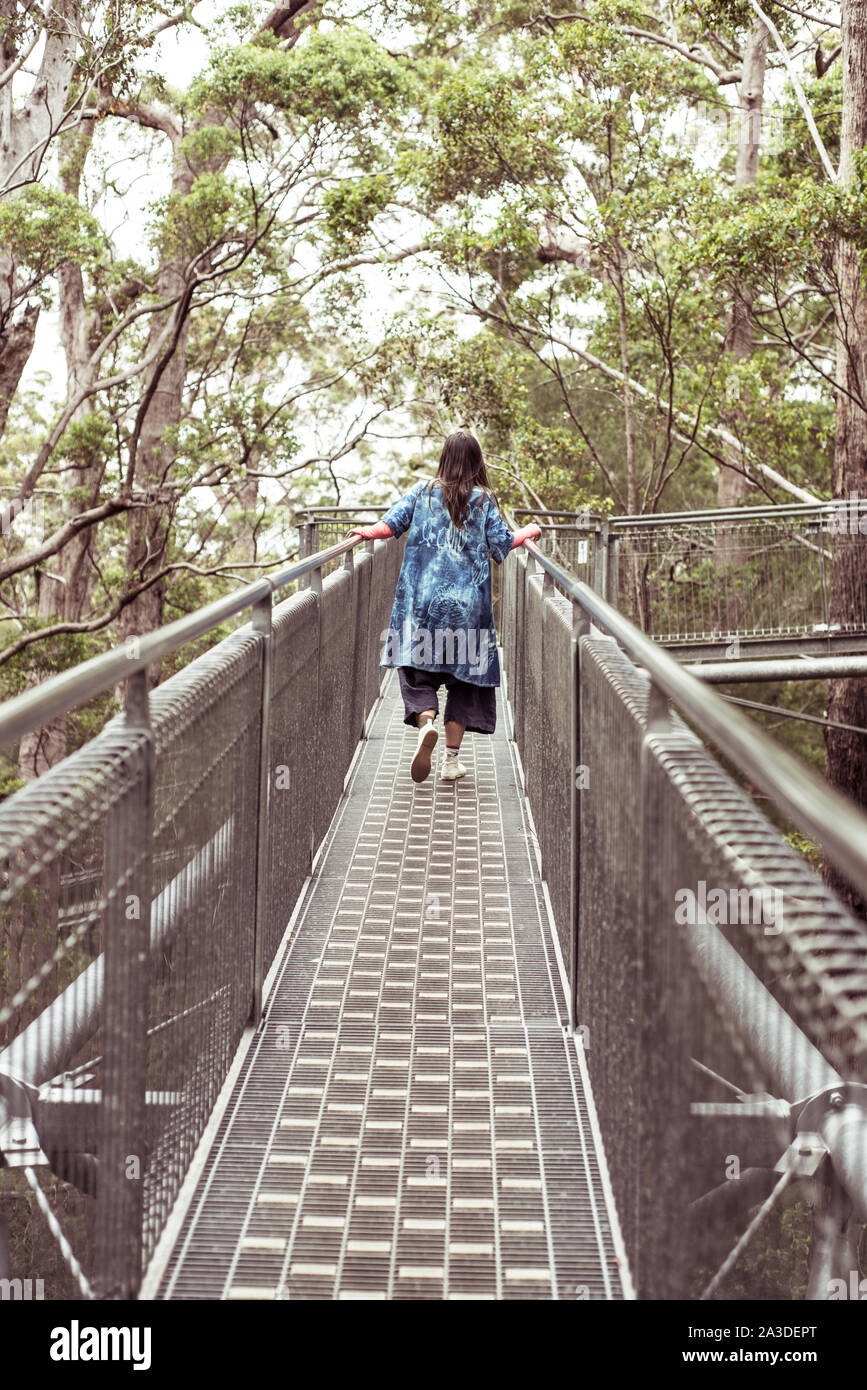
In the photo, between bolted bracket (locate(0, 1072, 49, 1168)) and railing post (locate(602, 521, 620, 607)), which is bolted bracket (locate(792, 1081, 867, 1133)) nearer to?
bolted bracket (locate(0, 1072, 49, 1168))

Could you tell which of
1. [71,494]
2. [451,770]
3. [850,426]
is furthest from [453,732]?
[71,494]

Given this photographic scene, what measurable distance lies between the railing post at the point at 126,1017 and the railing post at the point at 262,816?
1.58 metres

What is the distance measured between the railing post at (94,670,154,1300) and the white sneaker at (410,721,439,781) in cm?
404

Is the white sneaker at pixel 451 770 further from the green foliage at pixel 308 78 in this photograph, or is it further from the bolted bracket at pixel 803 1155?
the green foliage at pixel 308 78

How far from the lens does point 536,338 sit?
2286 cm

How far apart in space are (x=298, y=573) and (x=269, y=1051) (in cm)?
172

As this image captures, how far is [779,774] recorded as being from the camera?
154 cm

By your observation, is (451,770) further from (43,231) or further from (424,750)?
(43,231)

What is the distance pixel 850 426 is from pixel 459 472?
904cm

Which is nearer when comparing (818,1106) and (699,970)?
(699,970)

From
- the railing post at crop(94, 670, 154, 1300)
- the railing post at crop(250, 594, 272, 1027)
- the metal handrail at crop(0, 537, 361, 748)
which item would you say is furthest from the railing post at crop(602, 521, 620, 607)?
the railing post at crop(94, 670, 154, 1300)

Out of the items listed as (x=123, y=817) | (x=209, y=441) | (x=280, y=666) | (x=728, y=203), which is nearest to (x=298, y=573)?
(x=280, y=666)

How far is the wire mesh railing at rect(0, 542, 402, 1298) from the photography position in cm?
220

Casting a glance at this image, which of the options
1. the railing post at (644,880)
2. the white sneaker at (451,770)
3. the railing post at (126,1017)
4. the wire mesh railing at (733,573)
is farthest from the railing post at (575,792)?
the wire mesh railing at (733,573)
